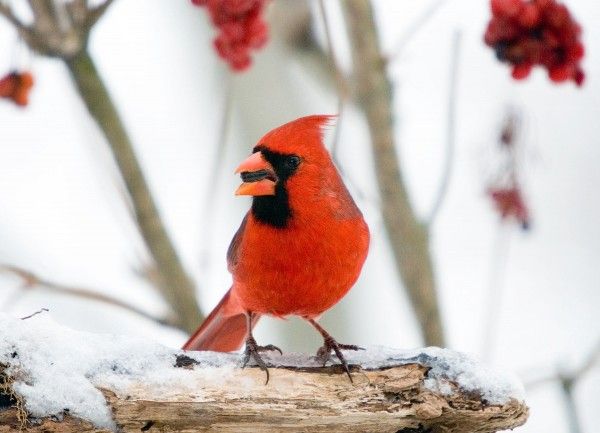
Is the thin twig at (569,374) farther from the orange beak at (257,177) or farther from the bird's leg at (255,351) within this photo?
the orange beak at (257,177)

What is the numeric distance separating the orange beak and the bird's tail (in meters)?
0.41

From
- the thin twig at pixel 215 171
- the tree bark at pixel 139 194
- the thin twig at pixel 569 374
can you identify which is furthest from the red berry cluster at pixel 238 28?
the thin twig at pixel 569 374

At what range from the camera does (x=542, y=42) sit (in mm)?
2307

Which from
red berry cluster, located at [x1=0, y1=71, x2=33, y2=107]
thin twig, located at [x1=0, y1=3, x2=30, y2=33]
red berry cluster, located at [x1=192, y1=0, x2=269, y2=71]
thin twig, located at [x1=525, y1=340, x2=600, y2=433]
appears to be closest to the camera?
thin twig, located at [x1=0, y1=3, x2=30, y2=33]

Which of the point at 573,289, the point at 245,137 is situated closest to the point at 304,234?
the point at 245,137

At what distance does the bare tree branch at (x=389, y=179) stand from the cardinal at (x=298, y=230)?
486mm

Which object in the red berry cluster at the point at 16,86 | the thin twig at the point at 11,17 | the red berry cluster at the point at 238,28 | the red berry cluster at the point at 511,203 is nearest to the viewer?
the thin twig at the point at 11,17

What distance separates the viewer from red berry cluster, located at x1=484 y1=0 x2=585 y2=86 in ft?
7.51

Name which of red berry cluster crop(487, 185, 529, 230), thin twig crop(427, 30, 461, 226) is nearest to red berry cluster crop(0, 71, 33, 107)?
thin twig crop(427, 30, 461, 226)

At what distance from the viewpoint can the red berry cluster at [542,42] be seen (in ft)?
7.51

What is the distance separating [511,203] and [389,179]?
0.36 meters

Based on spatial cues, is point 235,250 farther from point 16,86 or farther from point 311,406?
point 16,86

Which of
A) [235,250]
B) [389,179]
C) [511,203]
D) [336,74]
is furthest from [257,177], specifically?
[511,203]

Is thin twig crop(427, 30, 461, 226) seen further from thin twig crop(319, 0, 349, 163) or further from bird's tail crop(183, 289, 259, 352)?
bird's tail crop(183, 289, 259, 352)
